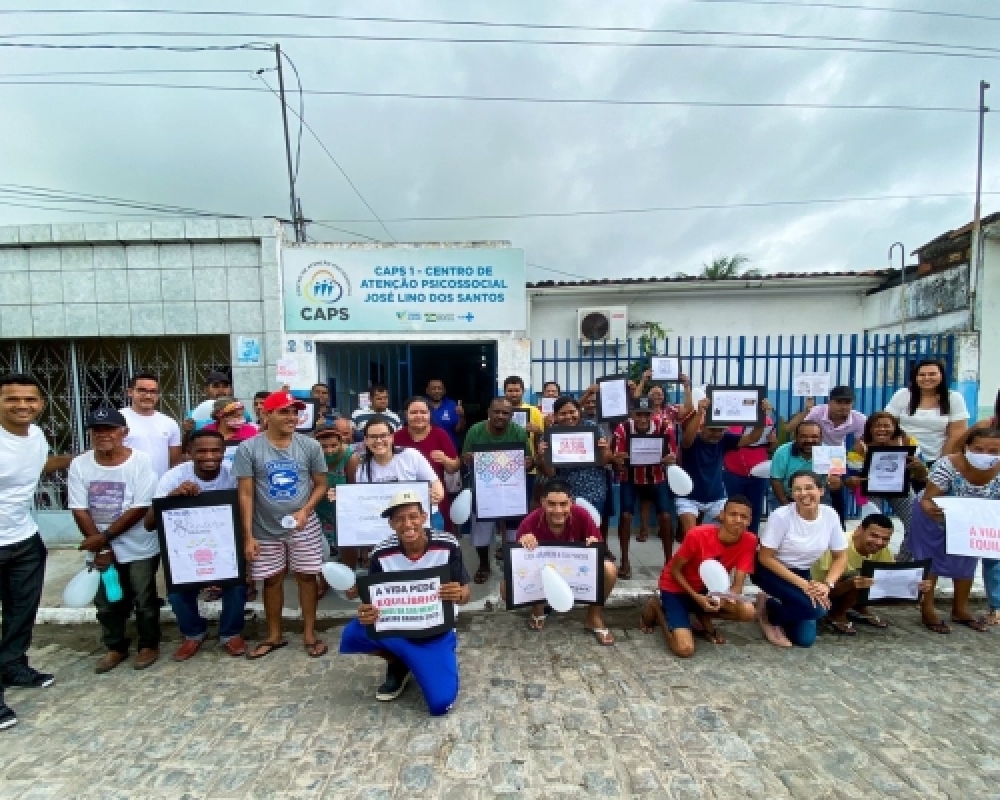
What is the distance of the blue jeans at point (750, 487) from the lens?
5059 mm

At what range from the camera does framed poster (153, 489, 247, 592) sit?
11.1 ft

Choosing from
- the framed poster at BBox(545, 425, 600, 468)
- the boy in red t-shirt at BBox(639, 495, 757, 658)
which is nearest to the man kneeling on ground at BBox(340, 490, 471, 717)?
the framed poster at BBox(545, 425, 600, 468)

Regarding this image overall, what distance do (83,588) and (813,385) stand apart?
21.4ft

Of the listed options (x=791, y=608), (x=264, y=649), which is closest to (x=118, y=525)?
(x=264, y=649)

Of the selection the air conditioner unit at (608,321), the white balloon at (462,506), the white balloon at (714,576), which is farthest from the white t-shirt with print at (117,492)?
the air conditioner unit at (608,321)

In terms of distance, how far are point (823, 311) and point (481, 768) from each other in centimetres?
965

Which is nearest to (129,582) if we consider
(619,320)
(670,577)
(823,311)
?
(670,577)

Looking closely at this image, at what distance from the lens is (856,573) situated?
3777 millimetres

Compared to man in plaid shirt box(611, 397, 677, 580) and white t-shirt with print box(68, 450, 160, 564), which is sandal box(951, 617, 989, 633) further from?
white t-shirt with print box(68, 450, 160, 564)

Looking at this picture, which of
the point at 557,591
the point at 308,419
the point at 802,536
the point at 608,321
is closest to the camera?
the point at 557,591

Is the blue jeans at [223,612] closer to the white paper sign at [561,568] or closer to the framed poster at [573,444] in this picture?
the white paper sign at [561,568]

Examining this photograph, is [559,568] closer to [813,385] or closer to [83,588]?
[83,588]

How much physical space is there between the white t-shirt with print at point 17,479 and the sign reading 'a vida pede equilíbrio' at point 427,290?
14.8 ft

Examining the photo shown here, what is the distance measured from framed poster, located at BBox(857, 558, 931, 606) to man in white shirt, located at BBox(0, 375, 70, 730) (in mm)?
5336
